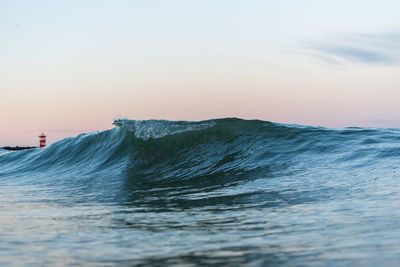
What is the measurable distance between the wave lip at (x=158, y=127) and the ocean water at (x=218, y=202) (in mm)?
55

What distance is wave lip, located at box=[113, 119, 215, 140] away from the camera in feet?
44.1

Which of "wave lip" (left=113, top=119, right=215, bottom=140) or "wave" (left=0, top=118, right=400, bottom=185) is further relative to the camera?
"wave lip" (left=113, top=119, right=215, bottom=140)

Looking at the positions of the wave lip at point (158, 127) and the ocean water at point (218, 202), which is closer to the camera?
the ocean water at point (218, 202)

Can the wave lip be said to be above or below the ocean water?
above

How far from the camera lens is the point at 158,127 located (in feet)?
46.0

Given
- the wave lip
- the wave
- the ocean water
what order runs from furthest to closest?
the wave lip, the wave, the ocean water

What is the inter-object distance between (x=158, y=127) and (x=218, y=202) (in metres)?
8.44

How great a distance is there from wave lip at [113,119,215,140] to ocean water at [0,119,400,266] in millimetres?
55

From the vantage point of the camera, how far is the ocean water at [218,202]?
311 cm

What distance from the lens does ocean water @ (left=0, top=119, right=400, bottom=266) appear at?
10.2 feet

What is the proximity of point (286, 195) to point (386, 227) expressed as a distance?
7.85 feet

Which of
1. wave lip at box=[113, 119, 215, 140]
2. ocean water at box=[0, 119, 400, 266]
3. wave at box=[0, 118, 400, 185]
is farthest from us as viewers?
wave lip at box=[113, 119, 215, 140]

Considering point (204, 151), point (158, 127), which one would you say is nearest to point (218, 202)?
point (204, 151)

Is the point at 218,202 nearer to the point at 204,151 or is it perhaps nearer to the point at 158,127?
the point at 204,151
